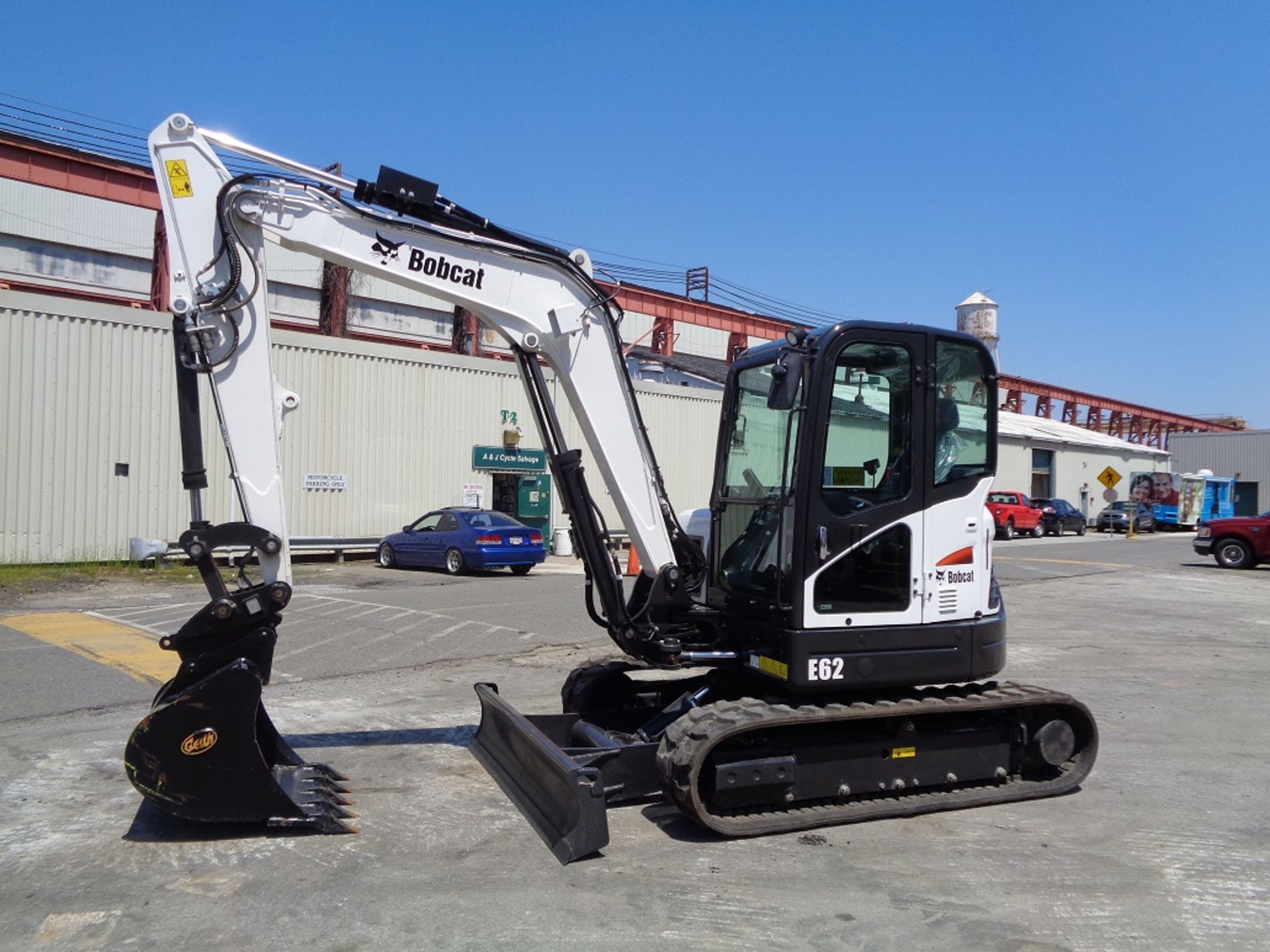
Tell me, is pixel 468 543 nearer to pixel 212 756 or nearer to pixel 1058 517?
pixel 212 756

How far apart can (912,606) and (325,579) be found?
14.9 meters

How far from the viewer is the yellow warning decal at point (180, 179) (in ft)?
18.2

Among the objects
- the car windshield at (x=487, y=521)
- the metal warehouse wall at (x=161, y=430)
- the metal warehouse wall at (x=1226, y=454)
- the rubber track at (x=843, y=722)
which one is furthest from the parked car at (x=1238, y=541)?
the metal warehouse wall at (x=1226, y=454)

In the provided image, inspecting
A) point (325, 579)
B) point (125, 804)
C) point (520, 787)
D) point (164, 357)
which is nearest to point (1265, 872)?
point (520, 787)

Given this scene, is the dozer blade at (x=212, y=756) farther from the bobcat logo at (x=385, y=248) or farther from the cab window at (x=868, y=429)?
the cab window at (x=868, y=429)

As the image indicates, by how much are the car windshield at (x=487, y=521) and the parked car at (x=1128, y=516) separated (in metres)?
34.5

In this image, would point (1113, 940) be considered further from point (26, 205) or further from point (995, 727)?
point (26, 205)

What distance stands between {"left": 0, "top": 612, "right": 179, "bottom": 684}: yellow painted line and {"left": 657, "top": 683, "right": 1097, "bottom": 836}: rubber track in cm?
604

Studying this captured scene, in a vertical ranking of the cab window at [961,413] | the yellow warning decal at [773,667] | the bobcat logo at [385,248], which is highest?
the bobcat logo at [385,248]

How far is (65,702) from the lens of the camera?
867 centimetres

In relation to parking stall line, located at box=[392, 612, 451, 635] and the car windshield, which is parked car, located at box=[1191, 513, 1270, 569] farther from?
parking stall line, located at box=[392, 612, 451, 635]

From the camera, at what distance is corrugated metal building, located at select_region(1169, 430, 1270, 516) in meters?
57.4

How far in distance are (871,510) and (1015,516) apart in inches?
1450

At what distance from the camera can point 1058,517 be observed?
4228cm
